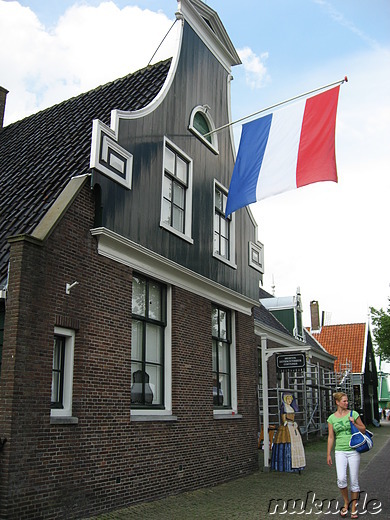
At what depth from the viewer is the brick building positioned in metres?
7.28

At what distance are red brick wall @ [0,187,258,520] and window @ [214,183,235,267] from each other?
83.3 inches

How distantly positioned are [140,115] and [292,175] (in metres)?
3.19

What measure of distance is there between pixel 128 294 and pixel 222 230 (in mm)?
4626

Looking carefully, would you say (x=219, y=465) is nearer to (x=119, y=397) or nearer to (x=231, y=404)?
(x=231, y=404)

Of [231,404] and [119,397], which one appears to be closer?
[119,397]

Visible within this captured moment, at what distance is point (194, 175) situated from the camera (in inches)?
477

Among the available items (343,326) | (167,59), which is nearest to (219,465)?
(167,59)

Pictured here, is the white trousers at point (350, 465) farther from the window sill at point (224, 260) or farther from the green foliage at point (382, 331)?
the green foliage at point (382, 331)

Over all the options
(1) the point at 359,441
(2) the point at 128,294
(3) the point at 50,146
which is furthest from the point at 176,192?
(1) the point at 359,441

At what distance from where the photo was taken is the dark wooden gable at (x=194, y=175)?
958 cm

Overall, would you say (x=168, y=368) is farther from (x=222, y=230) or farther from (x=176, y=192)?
(x=222, y=230)

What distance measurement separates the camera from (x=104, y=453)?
8273mm

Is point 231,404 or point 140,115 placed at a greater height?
point 140,115

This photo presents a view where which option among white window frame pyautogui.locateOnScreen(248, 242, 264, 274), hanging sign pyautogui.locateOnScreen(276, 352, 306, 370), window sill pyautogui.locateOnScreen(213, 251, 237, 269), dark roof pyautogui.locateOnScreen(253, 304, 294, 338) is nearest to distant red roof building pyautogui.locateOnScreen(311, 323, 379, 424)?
dark roof pyautogui.locateOnScreen(253, 304, 294, 338)
